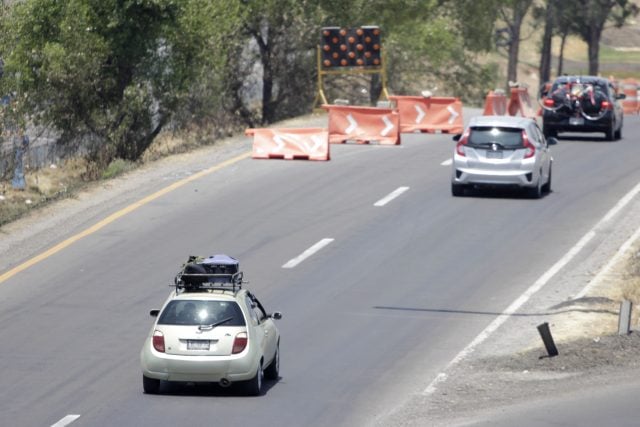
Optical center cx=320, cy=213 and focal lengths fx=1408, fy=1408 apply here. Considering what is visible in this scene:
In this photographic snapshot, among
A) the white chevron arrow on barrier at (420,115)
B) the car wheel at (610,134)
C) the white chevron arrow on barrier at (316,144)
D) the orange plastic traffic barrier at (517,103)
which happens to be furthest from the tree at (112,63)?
the car wheel at (610,134)

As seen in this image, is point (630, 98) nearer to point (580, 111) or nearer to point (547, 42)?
point (580, 111)

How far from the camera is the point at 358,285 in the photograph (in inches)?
848

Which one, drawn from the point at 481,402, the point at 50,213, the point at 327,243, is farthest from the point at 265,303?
the point at 50,213

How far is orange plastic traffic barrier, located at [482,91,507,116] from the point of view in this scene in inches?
1534

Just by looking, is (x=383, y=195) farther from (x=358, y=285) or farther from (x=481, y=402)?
(x=481, y=402)

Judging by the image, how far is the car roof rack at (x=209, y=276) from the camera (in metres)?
16.1

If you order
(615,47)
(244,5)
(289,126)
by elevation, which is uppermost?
Answer: (244,5)

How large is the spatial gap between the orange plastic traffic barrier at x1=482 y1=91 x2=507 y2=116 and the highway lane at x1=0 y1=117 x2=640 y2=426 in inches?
239

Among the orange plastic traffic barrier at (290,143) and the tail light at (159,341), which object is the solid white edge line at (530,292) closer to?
the tail light at (159,341)

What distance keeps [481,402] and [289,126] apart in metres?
22.9

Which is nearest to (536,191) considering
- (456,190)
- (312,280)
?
(456,190)

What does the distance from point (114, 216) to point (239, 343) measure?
37.0ft

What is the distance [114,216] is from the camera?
2619cm

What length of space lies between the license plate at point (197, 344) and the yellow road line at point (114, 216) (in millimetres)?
7350
